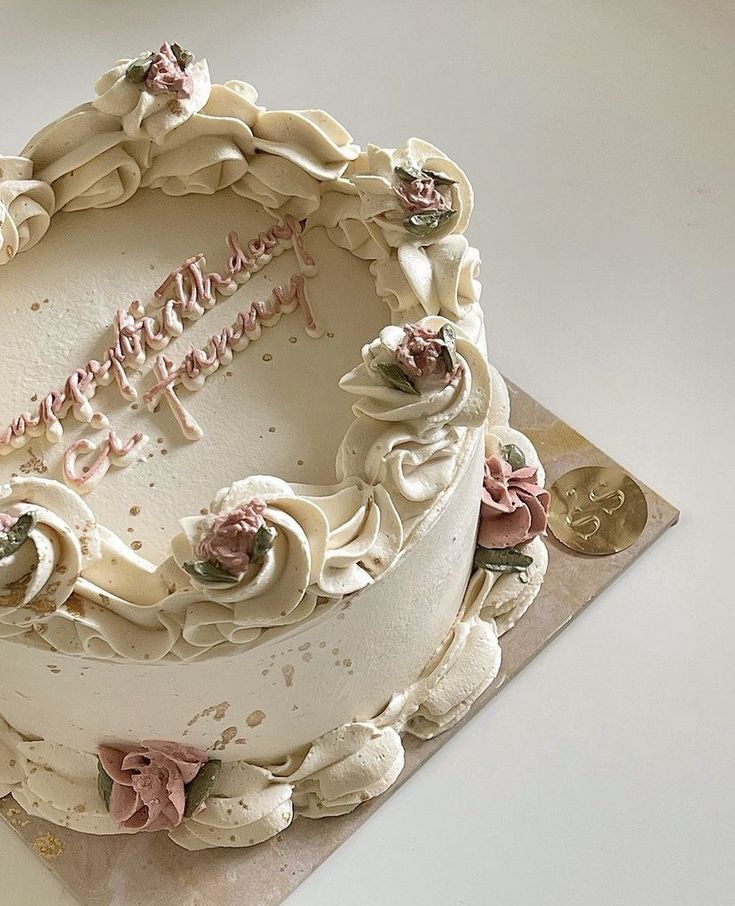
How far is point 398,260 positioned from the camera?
90.6 inches

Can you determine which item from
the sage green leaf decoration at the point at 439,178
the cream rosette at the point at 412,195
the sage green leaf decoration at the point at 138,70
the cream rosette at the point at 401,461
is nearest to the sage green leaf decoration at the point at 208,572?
the cream rosette at the point at 401,461

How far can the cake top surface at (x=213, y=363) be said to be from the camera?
1.96 m

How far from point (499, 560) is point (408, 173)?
0.71 metres

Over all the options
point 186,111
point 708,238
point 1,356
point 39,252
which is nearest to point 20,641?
point 1,356

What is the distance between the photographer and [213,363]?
2.27 m

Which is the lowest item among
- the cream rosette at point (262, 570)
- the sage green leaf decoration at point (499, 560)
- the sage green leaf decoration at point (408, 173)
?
the sage green leaf decoration at point (499, 560)

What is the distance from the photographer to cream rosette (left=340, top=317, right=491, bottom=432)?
2061mm

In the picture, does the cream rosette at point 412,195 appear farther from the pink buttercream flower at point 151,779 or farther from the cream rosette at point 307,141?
the pink buttercream flower at point 151,779

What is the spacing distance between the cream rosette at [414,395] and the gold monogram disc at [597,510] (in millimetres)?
728

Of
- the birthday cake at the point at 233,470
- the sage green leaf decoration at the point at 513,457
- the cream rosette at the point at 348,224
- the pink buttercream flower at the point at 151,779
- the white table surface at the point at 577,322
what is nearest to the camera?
the birthday cake at the point at 233,470

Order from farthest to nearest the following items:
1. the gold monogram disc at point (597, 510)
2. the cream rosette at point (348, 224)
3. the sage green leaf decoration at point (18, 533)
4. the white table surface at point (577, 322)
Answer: the gold monogram disc at point (597, 510), the white table surface at point (577, 322), the cream rosette at point (348, 224), the sage green leaf decoration at point (18, 533)

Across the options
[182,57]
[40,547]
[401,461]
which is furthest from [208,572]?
[182,57]

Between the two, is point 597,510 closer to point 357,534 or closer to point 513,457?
point 513,457

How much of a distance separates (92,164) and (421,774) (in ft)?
3.97
